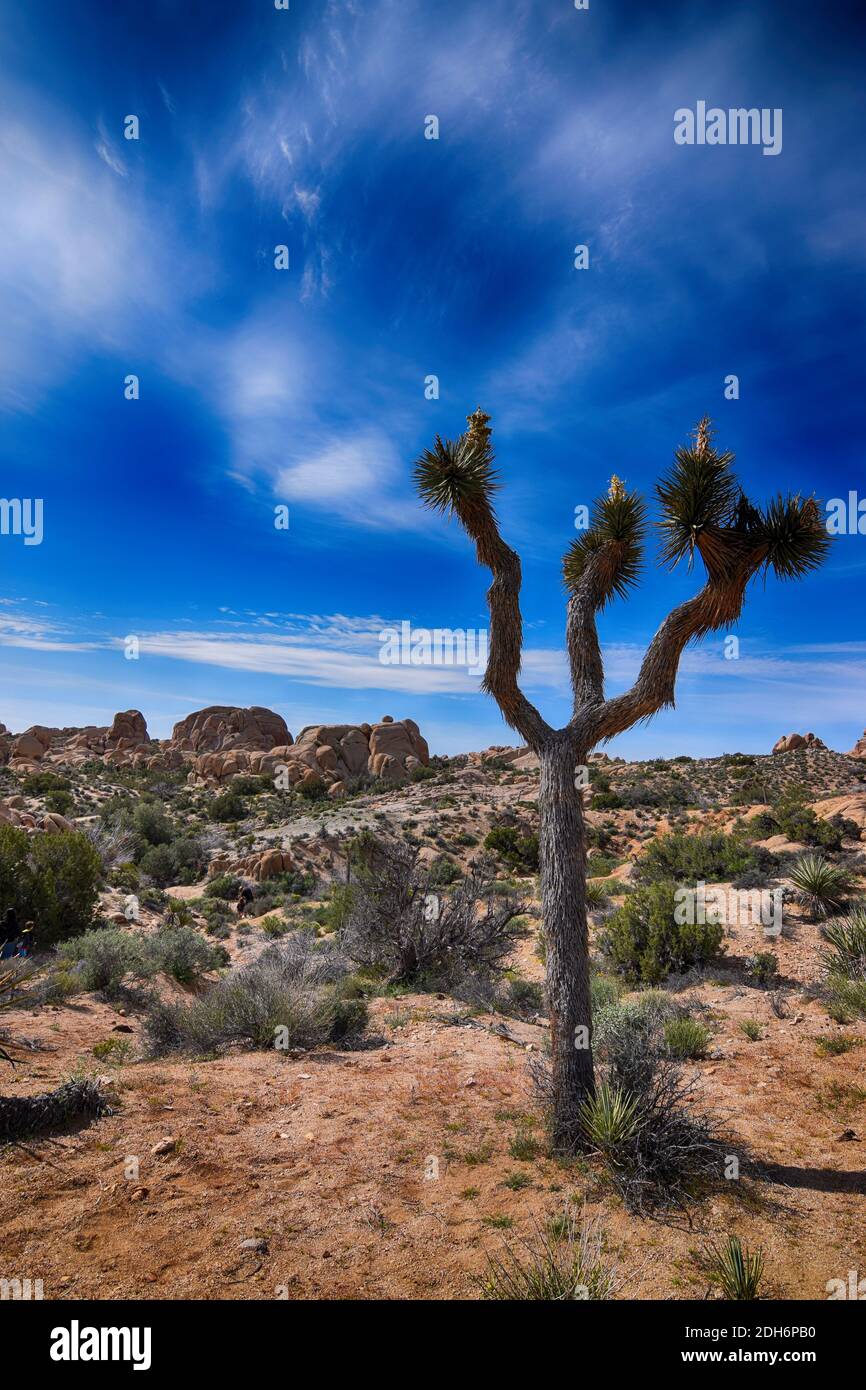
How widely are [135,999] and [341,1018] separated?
146 inches

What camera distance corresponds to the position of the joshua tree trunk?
540 centimetres

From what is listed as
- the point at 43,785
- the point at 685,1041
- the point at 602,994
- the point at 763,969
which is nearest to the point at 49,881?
the point at 602,994

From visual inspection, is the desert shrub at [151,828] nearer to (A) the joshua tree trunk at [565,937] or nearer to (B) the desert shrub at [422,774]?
(B) the desert shrub at [422,774]

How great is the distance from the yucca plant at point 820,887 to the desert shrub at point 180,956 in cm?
1245

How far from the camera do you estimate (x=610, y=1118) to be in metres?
4.98

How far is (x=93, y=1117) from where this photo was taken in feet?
17.9

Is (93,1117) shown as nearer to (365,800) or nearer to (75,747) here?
(365,800)

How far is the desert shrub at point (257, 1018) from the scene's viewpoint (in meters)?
7.94

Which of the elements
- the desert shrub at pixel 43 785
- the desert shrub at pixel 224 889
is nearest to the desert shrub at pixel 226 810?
the desert shrub at pixel 43 785

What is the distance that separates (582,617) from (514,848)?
2056 centimetres

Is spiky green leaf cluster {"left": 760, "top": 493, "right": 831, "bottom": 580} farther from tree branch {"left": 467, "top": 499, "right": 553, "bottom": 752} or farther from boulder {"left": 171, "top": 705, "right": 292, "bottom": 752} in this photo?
boulder {"left": 171, "top": 705, "right": 292, "bottom": 752}
